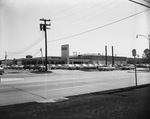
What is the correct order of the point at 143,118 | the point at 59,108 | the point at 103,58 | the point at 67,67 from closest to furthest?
1. the point at 143,118
2. the point at 59,108
3. the point at 67,67
4. the point at 103,58

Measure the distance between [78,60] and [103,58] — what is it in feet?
62.0

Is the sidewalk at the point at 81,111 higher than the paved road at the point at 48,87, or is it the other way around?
the sidewalk at the point at 81,111

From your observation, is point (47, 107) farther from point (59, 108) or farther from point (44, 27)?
point (44, 27)

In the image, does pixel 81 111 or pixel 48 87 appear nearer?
pixel 81 111

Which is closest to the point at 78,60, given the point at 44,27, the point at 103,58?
the point at 103,58

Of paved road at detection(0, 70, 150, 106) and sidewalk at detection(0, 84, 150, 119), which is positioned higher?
sidewalk at detection(0, 84, 150, 119)

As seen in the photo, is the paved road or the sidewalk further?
the paved road

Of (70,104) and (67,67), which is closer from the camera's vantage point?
(70,104)

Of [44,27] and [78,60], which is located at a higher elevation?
[44,27]

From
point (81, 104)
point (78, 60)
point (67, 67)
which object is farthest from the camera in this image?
point (78, 60)

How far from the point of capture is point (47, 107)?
26.0 ft

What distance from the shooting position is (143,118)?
6238mm

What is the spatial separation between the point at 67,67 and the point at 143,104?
51.3 metres

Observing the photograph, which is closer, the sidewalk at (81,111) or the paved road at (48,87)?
the sidewalk at (81,111)
